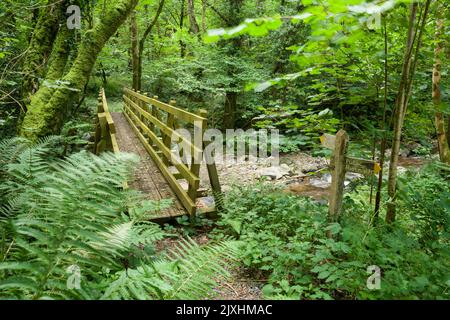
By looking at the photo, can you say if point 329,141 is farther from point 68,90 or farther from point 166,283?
point 68,90

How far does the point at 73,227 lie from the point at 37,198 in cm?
112

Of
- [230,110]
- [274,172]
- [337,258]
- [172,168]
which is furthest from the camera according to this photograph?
[230,110]

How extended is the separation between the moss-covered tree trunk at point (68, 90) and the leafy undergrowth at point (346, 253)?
139 inches

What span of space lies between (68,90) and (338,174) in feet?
16.2

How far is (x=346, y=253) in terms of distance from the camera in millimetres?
3010

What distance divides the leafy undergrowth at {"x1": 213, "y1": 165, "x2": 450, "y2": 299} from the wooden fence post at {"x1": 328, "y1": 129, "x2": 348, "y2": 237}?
14 centimetres

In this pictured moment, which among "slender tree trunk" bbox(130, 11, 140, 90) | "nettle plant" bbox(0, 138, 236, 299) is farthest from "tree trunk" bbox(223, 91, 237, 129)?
"nettle plant" bbox(0, 138, 236, 299)

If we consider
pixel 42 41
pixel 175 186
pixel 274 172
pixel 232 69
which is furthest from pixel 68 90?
pixel 232 69

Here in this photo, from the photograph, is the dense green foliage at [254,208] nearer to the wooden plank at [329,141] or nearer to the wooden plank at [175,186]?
the wooden plank at [175,186]

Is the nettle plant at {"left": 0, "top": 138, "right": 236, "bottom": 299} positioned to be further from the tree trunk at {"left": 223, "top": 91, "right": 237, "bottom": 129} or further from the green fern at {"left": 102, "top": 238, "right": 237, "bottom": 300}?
the tree trunk at {"left": 223, "top": 91, "right": 237, "bottom": 129}

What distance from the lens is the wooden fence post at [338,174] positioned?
11.0 ft

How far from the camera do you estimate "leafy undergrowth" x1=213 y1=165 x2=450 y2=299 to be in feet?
7.67

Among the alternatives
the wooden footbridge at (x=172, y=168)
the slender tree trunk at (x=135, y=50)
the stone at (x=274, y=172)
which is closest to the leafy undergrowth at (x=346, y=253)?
the wooden footbridge at (x=172, y=168)
